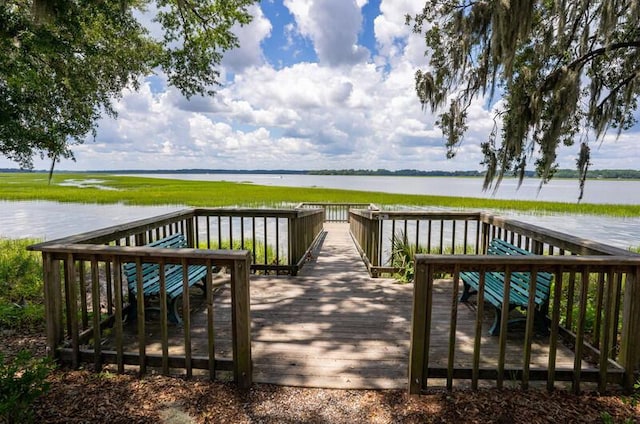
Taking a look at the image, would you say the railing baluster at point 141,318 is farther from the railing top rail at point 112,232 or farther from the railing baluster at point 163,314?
the railing top rail at point 112,232

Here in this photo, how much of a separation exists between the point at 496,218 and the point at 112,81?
8.81 meters

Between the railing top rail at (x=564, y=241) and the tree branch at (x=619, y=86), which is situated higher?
the tree branch at (x=619, y=86)

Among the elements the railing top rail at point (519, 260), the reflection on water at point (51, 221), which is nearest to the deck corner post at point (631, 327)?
the railing top rail at point (519, 260)

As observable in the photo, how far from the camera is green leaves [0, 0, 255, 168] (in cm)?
530

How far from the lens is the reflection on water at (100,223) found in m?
12.6

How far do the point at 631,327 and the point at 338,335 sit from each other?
216cm

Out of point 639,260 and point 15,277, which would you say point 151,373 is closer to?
point 639,260

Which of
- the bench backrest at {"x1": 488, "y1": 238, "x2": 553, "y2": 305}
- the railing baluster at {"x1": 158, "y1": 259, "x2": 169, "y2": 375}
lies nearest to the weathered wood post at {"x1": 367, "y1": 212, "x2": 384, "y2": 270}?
the bench backrest at {"x1": 488, "y1": 238, "x2": 553, "y2": 305}

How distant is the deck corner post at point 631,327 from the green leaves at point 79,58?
21.2 ft

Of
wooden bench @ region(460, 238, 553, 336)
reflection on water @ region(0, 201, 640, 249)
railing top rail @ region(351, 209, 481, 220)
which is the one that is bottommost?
reflection on water @ region(0, 201, 640, 249)

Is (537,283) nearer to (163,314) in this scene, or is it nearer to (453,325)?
(453,325)

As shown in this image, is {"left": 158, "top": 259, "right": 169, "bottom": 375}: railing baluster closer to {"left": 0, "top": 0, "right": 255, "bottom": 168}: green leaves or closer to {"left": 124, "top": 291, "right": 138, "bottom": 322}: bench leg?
{"left": 124, "top": 291, "right": 138, "bottom": 322}: bench leg

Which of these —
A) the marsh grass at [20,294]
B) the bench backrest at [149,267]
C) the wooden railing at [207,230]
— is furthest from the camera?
the marsh grass at [20,294]

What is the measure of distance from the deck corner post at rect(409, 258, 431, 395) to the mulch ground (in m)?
0.11
